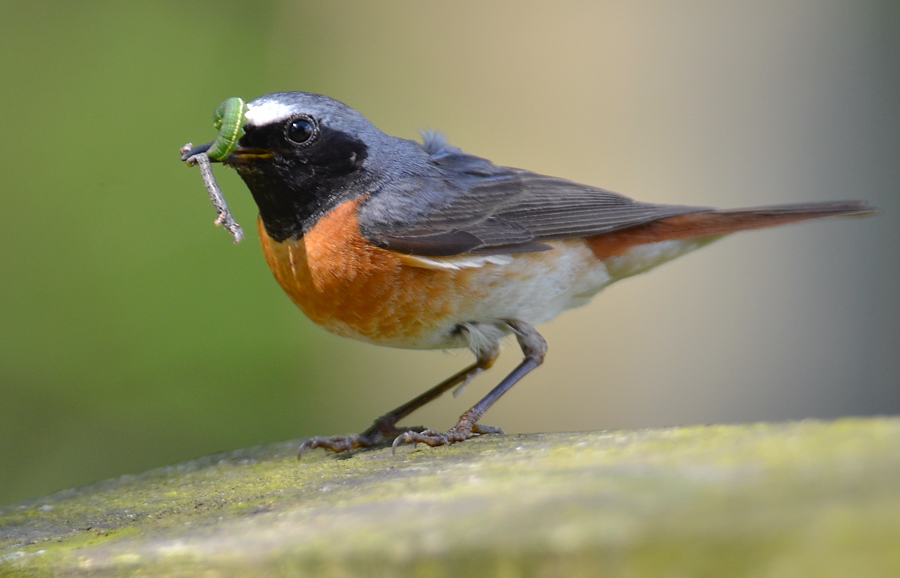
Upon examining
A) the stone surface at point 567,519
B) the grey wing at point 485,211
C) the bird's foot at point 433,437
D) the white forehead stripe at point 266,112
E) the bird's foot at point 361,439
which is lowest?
the bird's foot at point 361,439

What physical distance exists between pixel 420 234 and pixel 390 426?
84cm

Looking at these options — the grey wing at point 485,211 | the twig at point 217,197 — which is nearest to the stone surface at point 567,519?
the twig at point 217,197

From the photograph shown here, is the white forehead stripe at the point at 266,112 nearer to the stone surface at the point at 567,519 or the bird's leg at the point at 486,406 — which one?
the bird's leg at the point at 486,406

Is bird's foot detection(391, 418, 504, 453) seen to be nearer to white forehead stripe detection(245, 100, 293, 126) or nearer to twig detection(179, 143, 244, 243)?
twig detection(179, 143, 244, 243)

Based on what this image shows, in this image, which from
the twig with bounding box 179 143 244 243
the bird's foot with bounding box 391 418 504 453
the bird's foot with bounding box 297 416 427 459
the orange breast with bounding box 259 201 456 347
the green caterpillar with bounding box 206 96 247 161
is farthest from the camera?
the orange breast with bounding box 259 201 456 347

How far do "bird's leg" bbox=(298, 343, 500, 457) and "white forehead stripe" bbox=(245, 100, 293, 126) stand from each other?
1.29 m

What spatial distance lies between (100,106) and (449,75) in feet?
9.31

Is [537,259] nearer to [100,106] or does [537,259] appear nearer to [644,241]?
[644,241]

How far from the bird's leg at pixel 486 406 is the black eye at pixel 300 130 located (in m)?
1.18

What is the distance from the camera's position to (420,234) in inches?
143

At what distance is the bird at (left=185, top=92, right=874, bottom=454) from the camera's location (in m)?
3.54

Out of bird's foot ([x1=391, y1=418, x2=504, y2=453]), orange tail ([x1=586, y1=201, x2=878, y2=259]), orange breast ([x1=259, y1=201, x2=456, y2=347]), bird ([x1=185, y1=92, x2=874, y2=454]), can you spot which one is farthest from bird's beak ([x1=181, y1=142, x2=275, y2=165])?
orange tail ([x1=586, y1=201, x2=878, y2=259])

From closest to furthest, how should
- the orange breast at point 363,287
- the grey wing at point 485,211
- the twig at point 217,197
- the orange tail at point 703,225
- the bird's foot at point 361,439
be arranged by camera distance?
the twig at point 217,197, the bird's foot at point 361,439, the orange breast at point 363,287, the grey wing at point 485,211, the orange tail at point 703,225

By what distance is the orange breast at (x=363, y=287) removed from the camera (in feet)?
11.5
